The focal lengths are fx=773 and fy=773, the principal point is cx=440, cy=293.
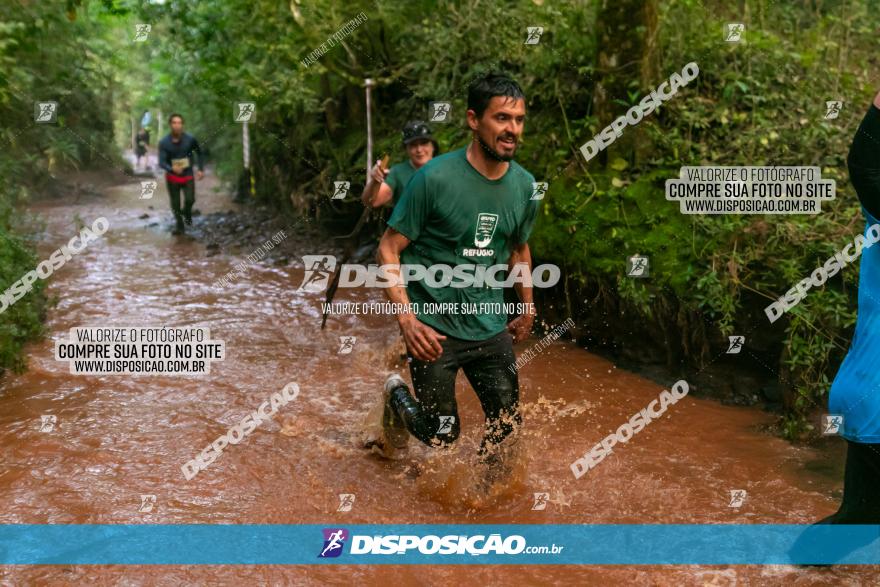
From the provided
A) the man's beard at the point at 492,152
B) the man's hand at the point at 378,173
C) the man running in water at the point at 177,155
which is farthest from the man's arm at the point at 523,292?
the man running in water at the point at 177,155

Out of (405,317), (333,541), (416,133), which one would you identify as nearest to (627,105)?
(416,133)

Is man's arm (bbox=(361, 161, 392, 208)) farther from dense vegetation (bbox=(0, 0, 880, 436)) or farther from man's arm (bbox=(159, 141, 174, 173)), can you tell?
man's arm (bbox=(159, 141, 174, 173))

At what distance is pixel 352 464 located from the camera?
4.97 meters

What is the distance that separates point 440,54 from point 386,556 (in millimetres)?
7242

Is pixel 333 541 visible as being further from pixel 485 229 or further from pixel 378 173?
pixel 378 173

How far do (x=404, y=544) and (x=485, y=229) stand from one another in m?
1.69

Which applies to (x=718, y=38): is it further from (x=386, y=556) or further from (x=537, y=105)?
(x=386, y=556)

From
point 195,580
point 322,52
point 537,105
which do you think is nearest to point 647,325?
point 537,105

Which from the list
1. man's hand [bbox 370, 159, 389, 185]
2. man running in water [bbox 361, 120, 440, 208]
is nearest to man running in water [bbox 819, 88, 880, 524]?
man running in water [bbox 361, 120, 440, 208]

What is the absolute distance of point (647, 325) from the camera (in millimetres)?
6547

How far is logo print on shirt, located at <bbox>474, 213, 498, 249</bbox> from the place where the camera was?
4004 millimetres

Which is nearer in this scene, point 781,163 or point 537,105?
point 781,163

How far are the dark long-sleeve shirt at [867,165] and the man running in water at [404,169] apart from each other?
A: 407cm

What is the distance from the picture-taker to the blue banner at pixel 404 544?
3857mm
